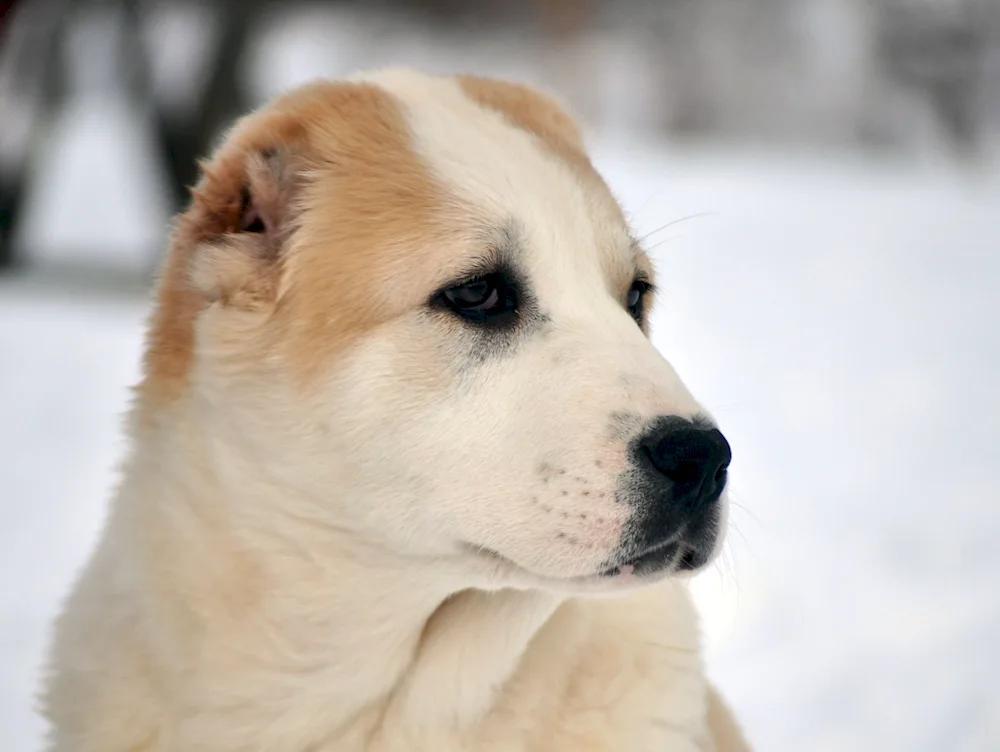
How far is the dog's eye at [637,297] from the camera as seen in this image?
7.63 ft

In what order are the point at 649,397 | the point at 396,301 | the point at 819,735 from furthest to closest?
the point at 819,735
the point at 396,301
the point at 649,397

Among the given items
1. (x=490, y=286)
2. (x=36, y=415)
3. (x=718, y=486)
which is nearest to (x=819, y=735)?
(x=718, y=486)

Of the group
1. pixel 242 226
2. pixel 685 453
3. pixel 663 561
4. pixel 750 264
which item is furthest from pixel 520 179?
pixel 750 264

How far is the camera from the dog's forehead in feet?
6.85

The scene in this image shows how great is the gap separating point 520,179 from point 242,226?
1.73 feet

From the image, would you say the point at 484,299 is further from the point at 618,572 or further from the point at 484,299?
the point at 618,572

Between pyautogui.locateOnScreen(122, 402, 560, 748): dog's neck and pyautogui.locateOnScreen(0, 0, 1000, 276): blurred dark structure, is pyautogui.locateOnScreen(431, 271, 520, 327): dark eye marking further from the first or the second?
pyautogui.locateOnScreen(0, 0, 1000, 276): blurred dark structure

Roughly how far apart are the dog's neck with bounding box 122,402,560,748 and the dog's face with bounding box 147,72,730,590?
0.07 m

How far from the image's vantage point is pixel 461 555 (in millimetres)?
1949

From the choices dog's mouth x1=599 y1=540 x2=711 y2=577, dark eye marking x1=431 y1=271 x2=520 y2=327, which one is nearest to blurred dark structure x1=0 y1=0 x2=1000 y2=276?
dark eye marking x1=431 y1=271 x2=520 y2=327

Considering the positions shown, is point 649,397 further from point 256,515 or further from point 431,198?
point 256,515

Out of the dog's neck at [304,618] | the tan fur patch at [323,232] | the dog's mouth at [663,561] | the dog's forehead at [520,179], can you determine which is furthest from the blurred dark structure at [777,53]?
the dog's mouth at [663,561]

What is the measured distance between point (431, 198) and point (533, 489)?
22.3 inches

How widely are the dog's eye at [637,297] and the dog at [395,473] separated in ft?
0.31
